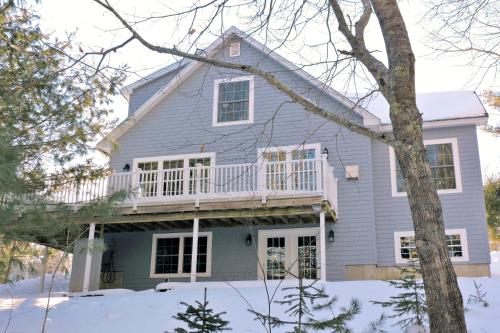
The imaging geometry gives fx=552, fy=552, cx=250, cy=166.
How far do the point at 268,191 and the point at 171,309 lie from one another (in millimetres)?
4026

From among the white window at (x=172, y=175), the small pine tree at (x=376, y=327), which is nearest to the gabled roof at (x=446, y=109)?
the white window at (x=172, y=175)

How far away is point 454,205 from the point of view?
44.8 feet

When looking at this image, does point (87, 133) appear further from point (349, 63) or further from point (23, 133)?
point (349, 63)

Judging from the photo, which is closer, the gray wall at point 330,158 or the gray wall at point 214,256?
the gray wall at point 330,158

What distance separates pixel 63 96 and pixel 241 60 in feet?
26.7

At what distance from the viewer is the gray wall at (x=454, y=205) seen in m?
13.4

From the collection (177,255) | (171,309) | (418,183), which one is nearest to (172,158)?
(177,255)

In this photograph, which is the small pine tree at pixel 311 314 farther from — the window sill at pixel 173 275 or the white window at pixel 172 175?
the window sill at pixel 173 275

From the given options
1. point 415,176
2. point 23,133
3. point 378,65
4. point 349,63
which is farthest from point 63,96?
point 415,176

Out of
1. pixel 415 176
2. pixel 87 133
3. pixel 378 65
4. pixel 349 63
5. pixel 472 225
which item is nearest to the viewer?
pixel 415 176

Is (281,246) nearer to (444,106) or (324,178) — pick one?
(324,178)

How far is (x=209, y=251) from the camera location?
48.5ft

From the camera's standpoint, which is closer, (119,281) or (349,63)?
(349,63)

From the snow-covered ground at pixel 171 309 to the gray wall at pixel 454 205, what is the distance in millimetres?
2860
